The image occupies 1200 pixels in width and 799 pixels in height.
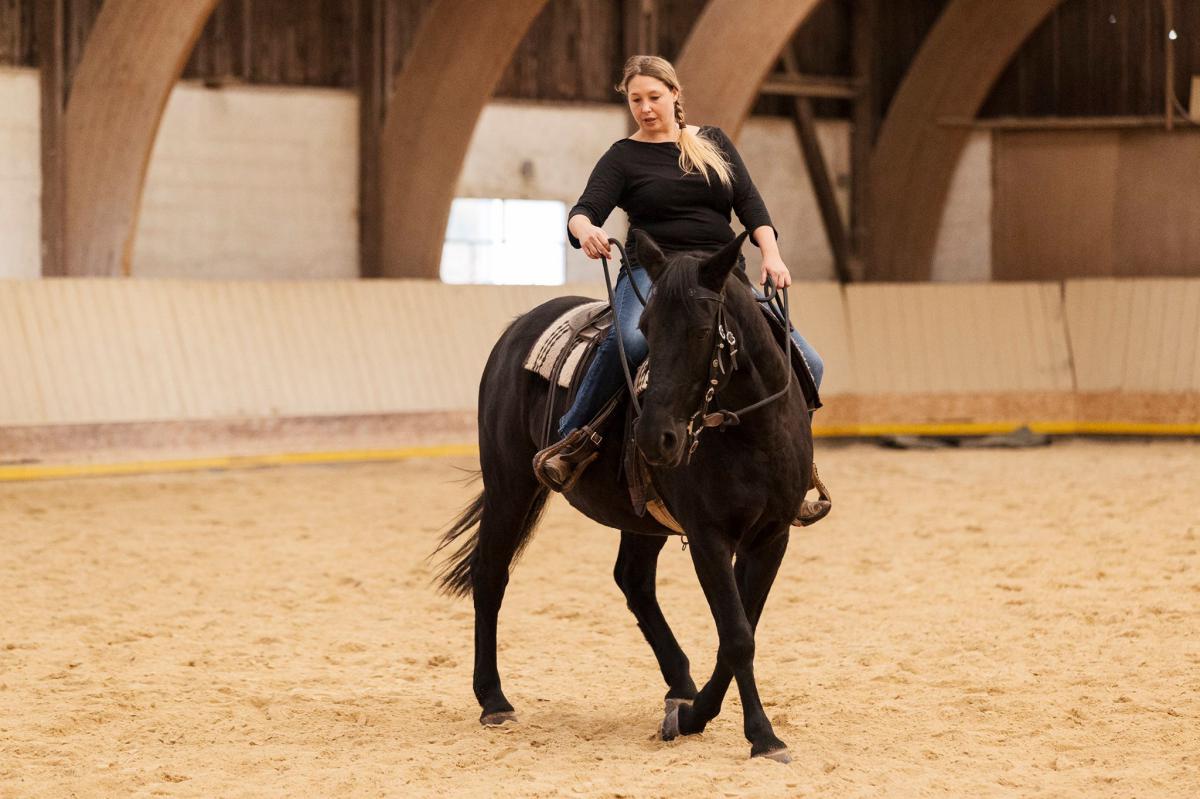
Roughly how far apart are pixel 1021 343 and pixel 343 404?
7151 mm

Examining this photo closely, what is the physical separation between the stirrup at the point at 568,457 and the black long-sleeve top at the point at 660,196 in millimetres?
626

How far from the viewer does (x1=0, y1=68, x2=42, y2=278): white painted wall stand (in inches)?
558

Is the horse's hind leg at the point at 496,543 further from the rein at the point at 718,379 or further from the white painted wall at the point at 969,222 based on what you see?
the white painted wall at the point at 969,222

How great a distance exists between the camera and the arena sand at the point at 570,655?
15.2ft

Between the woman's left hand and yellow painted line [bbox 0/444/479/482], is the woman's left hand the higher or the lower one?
the higher one

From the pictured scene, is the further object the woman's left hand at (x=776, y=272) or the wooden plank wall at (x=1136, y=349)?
the wooden plank wall at (x=1136, y=349)

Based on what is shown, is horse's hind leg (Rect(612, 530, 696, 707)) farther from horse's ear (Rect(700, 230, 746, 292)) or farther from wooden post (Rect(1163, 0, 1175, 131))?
wooden post (Rect(1163, 0, 1175, 131))

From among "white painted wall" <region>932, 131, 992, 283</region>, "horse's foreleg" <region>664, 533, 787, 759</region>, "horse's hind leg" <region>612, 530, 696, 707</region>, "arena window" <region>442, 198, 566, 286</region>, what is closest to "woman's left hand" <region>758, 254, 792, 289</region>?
"horse's foreleg" <region>664, 533, 787, 759</region>

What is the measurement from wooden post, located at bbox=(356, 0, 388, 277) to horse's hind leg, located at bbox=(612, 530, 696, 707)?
1064 cm

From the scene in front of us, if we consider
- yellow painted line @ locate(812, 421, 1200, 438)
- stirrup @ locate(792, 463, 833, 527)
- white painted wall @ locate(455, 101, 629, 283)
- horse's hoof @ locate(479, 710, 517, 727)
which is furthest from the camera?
white painted wall @ locate(455, 101, 629, 283)

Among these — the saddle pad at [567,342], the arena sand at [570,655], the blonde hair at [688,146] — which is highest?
the blonde hair at [688,146]

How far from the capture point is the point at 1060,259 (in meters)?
18.7

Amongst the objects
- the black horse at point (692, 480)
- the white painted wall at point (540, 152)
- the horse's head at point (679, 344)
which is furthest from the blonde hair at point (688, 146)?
the white painted wall at point (540, 152)

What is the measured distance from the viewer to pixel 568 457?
5.07m
